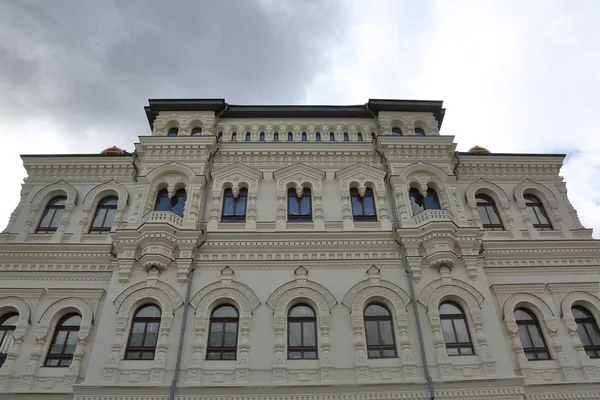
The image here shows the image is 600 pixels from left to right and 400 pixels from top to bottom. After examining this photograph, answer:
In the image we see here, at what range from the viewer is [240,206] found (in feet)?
53.8

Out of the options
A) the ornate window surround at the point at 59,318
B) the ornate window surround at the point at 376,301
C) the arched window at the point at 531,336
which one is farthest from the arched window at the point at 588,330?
the ornate window surround at the point at 59,318

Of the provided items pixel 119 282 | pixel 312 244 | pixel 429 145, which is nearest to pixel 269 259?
pixel 312 244

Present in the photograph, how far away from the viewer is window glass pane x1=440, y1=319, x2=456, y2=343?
13.1 meters

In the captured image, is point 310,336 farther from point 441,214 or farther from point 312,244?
point 441,214

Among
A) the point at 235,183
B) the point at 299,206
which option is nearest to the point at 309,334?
the point at 299,206

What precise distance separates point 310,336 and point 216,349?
3.10 meters

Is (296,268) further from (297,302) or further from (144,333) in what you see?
(144,333)

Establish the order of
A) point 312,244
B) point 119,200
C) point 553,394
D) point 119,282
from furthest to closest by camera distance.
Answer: point 119,200, point 312,244, point 119,282, point 553,394

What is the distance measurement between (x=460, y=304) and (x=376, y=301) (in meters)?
2.93

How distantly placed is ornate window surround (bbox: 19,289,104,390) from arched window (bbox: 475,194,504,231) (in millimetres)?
15334

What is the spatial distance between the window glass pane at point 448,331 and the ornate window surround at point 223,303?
6370mm

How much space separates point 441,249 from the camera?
14109 mm

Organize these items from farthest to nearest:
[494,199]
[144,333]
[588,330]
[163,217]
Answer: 1. [494,199]
2. [163,217]
3. [588,330]
4. [144,333]

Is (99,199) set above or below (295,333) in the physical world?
above
